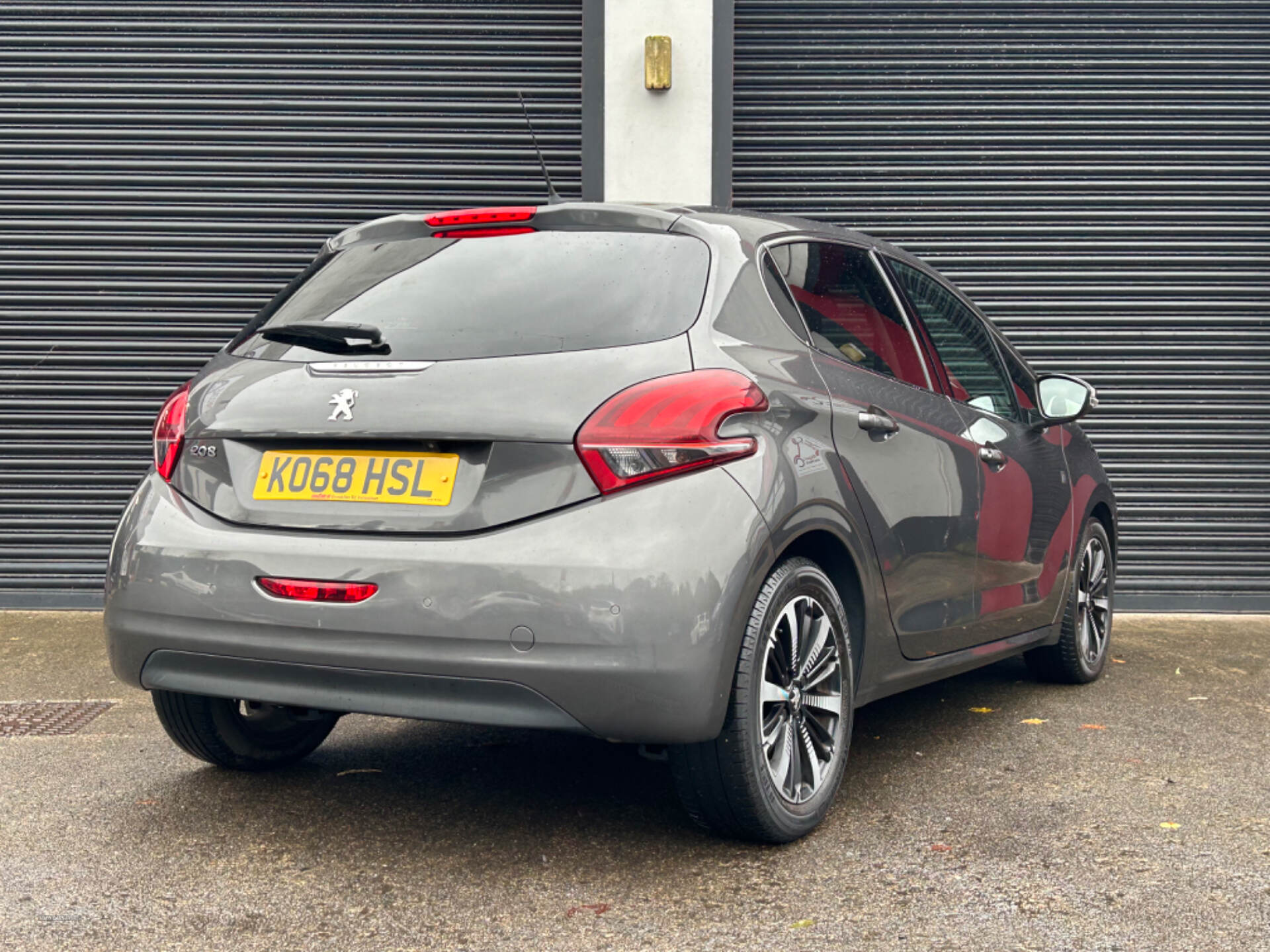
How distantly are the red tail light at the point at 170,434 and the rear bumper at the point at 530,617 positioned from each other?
38 cm

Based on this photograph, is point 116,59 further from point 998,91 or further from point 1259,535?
point 1259,535

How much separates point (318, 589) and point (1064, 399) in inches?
122

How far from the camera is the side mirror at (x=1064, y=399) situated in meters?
4.95

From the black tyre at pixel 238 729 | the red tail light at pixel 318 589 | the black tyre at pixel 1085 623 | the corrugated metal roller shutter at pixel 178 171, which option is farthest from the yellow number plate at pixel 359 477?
the corrugated metal roller shutter at pixel 178 171

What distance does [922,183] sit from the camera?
7.72m

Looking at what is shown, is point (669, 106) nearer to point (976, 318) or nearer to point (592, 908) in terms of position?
point (976, 318)

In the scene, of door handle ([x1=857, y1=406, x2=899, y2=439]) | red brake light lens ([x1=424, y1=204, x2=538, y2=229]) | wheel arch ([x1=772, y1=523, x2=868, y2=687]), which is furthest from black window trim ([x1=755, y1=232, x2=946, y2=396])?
red brake light lens ([x1=424, y1=204, x2=538, y2=229])

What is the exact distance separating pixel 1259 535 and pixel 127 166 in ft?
21.7

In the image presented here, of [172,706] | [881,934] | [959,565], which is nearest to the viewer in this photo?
[881,934]

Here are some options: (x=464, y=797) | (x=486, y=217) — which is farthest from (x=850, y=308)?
(x=464, y=797)

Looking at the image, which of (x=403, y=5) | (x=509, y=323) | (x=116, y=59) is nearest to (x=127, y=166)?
(x=116, y=59)

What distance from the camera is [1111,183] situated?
770 cm

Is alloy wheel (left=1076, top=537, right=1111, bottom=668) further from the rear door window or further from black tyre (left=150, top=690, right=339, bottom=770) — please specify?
black tyre (left=150, top=690, right=339, bottom=770)

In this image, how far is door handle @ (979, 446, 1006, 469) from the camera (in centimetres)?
441
